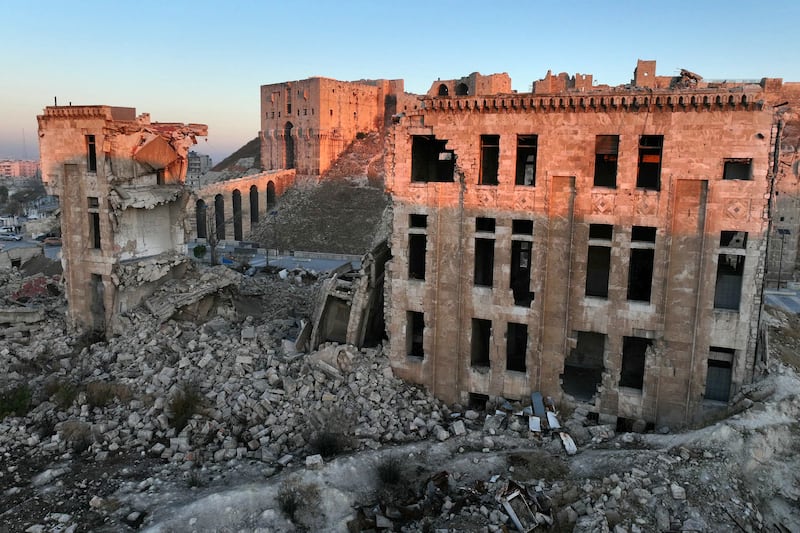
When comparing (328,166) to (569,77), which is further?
(328,166)

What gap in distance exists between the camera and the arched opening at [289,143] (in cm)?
7112

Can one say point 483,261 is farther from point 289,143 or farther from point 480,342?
point 289,143

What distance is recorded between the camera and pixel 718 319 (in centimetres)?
1542

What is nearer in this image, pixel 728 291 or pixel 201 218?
pixel 728 291

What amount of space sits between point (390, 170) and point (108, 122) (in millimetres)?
11065

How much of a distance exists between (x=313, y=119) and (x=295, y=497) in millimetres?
60311

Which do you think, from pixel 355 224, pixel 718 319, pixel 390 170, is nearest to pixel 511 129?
pixel 390 170

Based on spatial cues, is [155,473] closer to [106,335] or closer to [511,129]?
[106,335]

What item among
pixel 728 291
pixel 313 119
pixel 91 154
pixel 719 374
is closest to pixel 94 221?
pixel 91 154

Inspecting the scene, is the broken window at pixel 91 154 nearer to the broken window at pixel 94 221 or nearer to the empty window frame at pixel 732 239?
the broken window at pixel 94 221

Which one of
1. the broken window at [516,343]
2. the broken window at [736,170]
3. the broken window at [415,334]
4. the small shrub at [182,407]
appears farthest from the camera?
the broken window at [516,343]

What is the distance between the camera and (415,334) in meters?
20.2

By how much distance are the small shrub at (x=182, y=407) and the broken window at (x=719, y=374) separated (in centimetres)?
1390

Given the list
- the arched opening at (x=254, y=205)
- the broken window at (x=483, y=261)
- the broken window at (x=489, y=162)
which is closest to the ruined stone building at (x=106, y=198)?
the broken window at (x=483, y=261)
